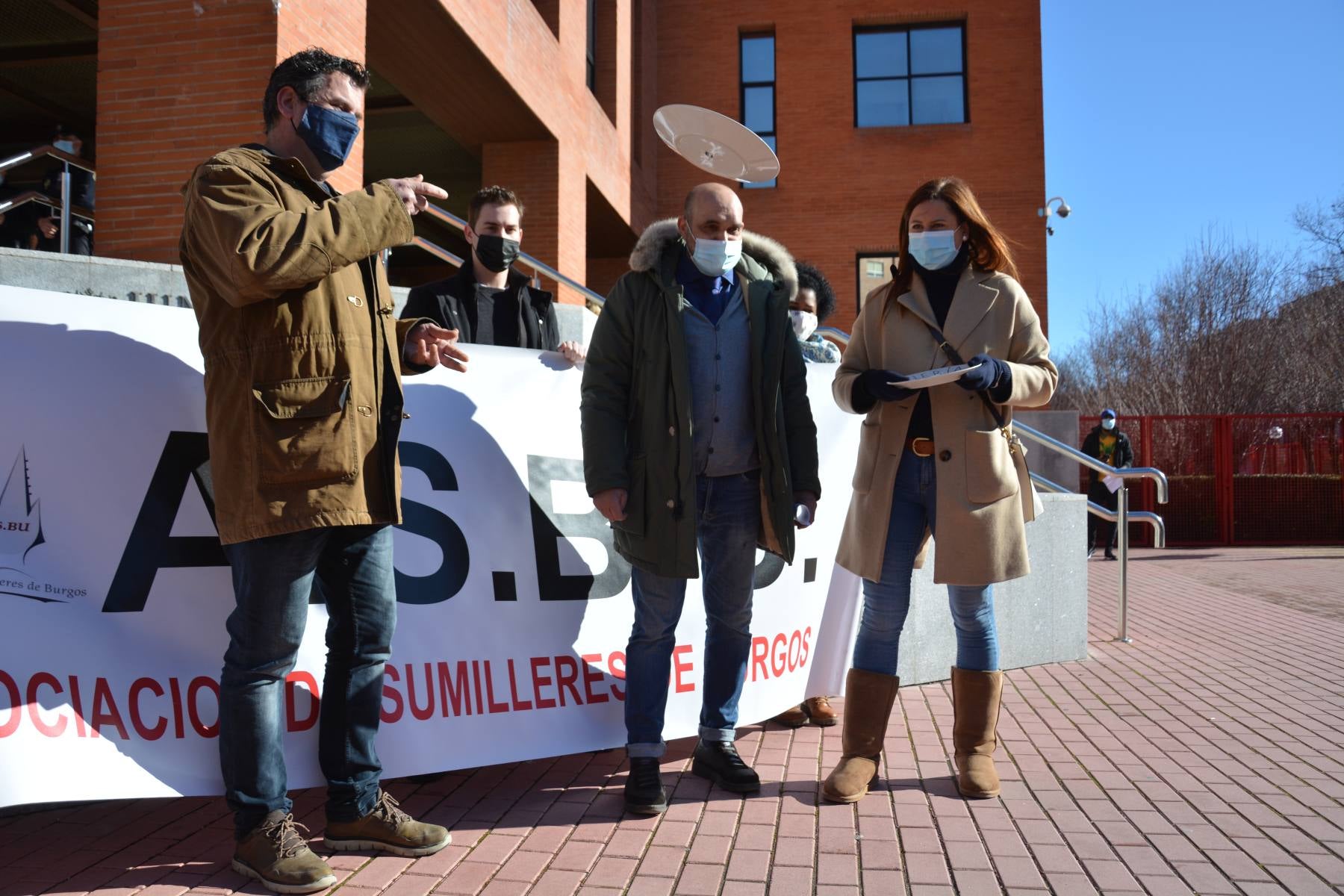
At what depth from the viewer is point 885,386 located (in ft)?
11.4

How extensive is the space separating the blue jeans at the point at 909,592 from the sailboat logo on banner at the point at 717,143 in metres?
1.52

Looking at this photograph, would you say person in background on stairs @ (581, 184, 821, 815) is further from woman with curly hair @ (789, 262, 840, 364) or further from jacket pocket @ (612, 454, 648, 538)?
woman with curly hair @ (789, 262, 840, 364)

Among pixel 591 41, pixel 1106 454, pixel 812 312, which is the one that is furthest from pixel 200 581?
pixel 591 41

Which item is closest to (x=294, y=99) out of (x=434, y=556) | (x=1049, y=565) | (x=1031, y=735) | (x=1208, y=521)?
(x=434, y=556)

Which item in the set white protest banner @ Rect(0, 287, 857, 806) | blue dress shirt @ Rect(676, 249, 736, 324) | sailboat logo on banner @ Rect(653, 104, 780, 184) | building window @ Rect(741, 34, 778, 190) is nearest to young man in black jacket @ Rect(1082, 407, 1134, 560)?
building window @ Rect(741, 34, 778, 190)

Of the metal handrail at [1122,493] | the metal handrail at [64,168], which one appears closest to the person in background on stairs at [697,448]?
the metal handrail at [1122,493]

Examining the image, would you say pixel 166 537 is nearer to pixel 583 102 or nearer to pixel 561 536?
pixel 561 536

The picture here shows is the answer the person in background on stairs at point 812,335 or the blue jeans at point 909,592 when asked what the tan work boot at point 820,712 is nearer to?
the person in background on stairs at point 812,335

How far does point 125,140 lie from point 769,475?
5.73m

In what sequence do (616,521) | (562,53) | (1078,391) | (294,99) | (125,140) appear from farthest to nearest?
(1078,391) < (562,53) < (125,140) < (616,521) < (294,99)

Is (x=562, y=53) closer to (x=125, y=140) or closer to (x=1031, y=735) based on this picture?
(x=125, y=140)

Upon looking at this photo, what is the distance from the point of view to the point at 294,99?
2805 mm

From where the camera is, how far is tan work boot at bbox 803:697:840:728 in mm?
4527

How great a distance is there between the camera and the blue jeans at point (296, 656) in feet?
8.88
